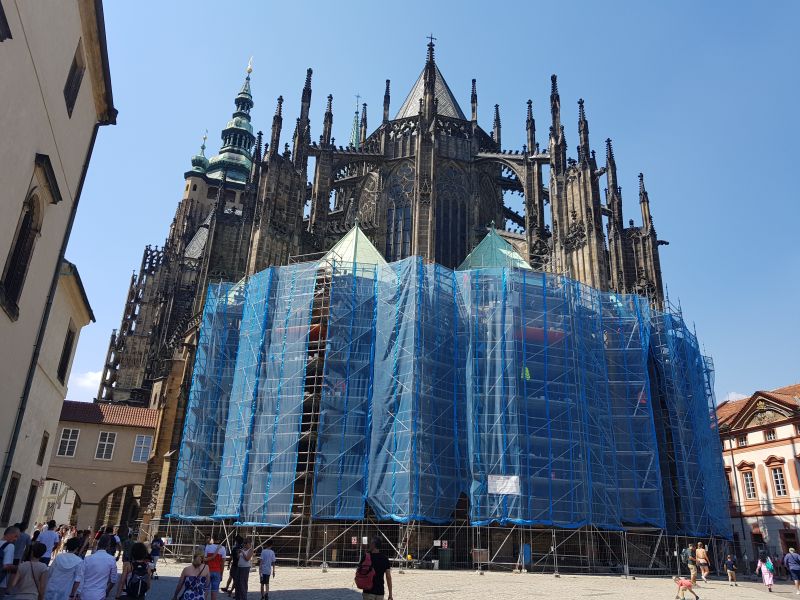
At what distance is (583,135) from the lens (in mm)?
32062

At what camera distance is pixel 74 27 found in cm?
1188

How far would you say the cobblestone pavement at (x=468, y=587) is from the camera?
42.4ft

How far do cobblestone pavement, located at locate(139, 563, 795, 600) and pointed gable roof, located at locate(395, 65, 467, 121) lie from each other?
→ 96.2ft

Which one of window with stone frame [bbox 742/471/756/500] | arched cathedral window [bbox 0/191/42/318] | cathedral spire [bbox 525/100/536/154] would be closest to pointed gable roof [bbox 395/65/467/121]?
cathedral spire [bbox 525/100/536/154]

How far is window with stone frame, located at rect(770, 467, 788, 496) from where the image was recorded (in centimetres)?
3181

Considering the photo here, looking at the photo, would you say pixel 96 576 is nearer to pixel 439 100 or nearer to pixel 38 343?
pixel 38 343

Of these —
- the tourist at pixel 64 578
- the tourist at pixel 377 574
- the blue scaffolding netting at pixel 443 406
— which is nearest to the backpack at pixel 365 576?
the tourist at pixel 377 574

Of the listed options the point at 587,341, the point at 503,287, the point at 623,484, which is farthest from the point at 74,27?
the point at 623,484

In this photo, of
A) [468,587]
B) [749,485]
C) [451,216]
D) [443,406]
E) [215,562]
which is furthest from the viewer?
[451,216]

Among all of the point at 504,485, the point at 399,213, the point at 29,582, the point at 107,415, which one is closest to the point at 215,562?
the point at 29,582

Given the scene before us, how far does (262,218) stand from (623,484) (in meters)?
19.5

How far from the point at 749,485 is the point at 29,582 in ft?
121

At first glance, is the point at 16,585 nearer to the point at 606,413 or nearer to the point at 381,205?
the point at 606,413

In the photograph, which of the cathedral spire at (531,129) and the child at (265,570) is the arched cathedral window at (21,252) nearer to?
the child at (265,570)
